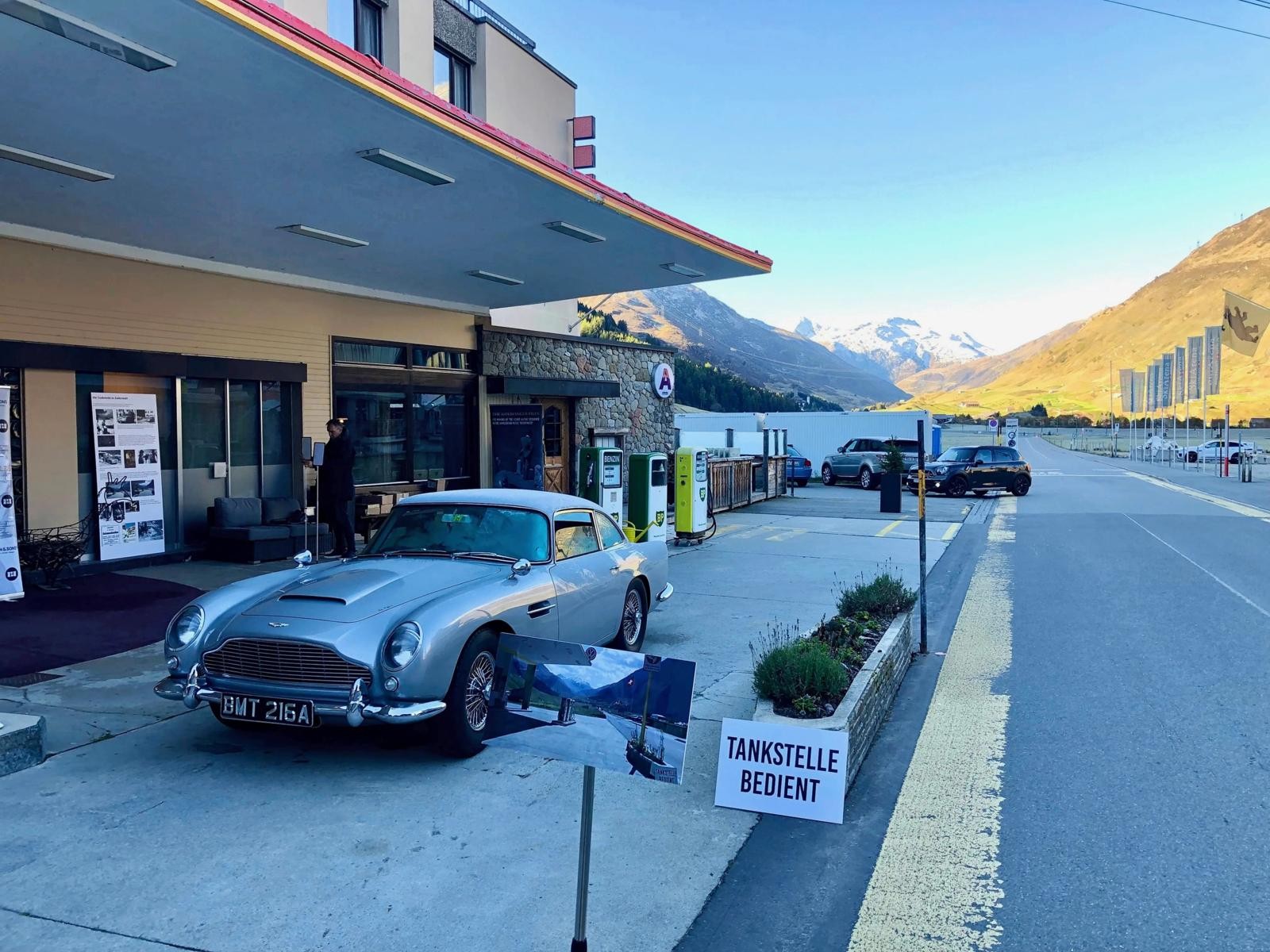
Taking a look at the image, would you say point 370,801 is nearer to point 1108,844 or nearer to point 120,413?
point 1108,844

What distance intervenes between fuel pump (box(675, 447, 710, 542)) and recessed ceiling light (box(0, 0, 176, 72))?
10.8m

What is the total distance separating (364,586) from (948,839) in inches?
138

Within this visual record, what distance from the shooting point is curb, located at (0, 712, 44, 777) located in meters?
4.98

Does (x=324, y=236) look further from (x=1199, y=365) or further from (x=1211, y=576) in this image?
(x=1199, y=365)

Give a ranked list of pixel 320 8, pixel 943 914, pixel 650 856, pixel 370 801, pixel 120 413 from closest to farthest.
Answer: pixel 943 914 < pixel 650 856 < pixel 370 801 < pixel 120 413 < pixel 320 8

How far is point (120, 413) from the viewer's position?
11.2 meters

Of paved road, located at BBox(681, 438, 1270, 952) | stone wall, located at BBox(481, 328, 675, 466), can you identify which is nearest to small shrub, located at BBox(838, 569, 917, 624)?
paved road, located at BBox(681, 438, 1270, 952)

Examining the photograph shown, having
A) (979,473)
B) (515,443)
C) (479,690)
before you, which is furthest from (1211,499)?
(479,690)

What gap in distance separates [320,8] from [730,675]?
1397 cm

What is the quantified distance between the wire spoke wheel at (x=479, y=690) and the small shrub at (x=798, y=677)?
66.3 inches

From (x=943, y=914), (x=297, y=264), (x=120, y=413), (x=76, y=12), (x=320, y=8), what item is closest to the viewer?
(x=943, y=914)

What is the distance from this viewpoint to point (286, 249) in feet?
38.6

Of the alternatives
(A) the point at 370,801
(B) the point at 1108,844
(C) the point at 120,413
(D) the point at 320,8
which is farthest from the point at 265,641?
(D) the point at 320,8

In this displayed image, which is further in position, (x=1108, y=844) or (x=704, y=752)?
(x=704, y=752)
